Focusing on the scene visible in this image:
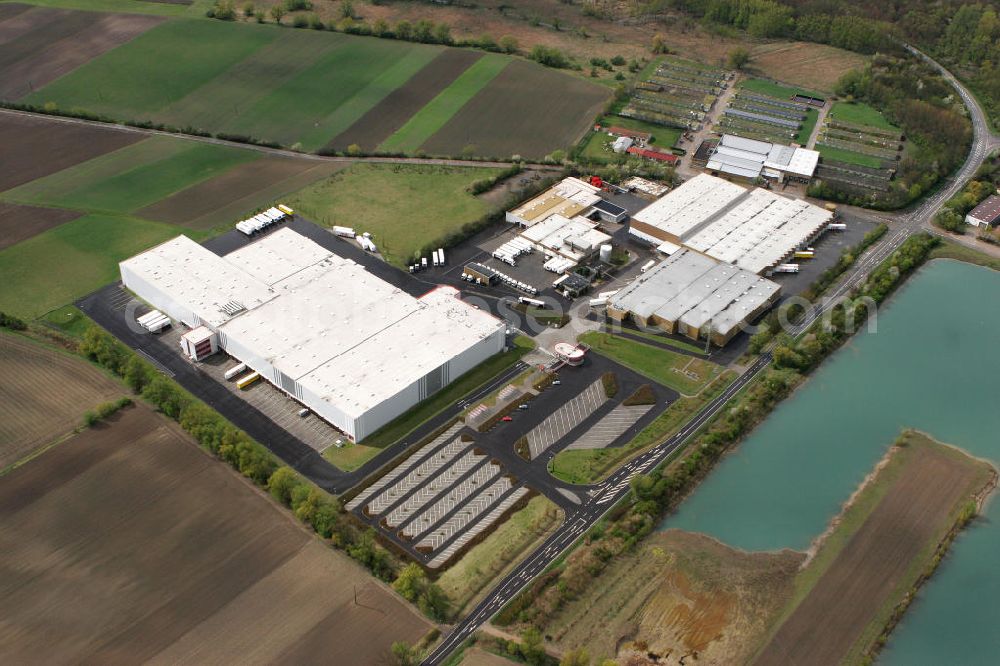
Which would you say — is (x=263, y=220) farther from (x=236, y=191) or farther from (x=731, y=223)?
(x=731, y=223)

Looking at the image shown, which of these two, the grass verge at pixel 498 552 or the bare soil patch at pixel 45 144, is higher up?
the bare soil patch at pixel 45 144

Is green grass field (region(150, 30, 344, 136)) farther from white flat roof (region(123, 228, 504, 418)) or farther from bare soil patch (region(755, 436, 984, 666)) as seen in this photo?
bare soil patch (region(755, 436, 984, 666))

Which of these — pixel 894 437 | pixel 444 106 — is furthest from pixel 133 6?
pixel 894 437

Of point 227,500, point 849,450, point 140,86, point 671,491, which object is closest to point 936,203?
point 849,450

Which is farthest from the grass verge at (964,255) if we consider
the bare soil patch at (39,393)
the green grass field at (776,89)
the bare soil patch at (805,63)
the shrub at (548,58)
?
the bare soil patch at (39,393)

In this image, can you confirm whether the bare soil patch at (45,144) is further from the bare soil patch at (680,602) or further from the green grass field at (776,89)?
the green grass field at (776,89)

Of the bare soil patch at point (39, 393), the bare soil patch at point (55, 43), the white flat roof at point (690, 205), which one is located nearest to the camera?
the bare soil patch at point (39, 393)

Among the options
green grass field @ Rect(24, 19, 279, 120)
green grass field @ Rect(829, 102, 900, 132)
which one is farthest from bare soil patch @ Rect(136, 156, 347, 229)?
green grass field @ Rect(829, 102, 900, 132)
